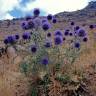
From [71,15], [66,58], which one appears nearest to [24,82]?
[66,58]

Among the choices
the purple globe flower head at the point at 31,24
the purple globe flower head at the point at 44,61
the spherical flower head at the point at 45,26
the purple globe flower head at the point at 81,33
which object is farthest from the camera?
the purple globe flower head at the point at 81,33

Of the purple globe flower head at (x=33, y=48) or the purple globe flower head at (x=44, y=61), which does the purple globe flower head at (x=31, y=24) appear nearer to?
the purple globe flower head at (x=33, y=48)

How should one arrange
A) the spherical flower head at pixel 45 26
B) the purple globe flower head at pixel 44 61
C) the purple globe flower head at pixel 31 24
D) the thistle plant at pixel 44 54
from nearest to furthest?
the purple globe flower head at pixel 44 61, the thistle plant at pixel 44 54, the purple globe flower head at pixel 31 24, the spherical flower head at pixel 45 26

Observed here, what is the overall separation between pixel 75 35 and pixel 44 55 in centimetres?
126

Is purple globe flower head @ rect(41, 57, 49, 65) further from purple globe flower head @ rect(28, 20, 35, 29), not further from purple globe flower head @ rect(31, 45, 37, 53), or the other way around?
purple globe flower head @ rect(28, 20, 35, 29)

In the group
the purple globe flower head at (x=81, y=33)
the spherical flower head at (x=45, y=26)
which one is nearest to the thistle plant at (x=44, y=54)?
the spherical flower head at (x=45, y=26)

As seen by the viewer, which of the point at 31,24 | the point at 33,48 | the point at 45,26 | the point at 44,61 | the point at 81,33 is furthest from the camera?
the point at 81,33

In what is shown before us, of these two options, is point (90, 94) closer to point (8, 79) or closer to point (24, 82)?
point (24, 82)

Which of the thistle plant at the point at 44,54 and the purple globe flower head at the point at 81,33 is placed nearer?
A: the thistle plant at the point at 44,54

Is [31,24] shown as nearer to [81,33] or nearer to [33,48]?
[33,48]

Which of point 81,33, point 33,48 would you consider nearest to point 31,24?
point 33,48

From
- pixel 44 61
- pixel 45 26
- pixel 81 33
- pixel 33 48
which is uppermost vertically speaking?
pixel 45 26

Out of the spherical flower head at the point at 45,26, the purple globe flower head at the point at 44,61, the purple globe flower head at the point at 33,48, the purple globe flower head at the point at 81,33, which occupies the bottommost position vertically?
the purple globe flower head at the point at 44,61

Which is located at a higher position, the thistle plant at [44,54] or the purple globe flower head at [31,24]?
the purple globe flower head at [31,24]
